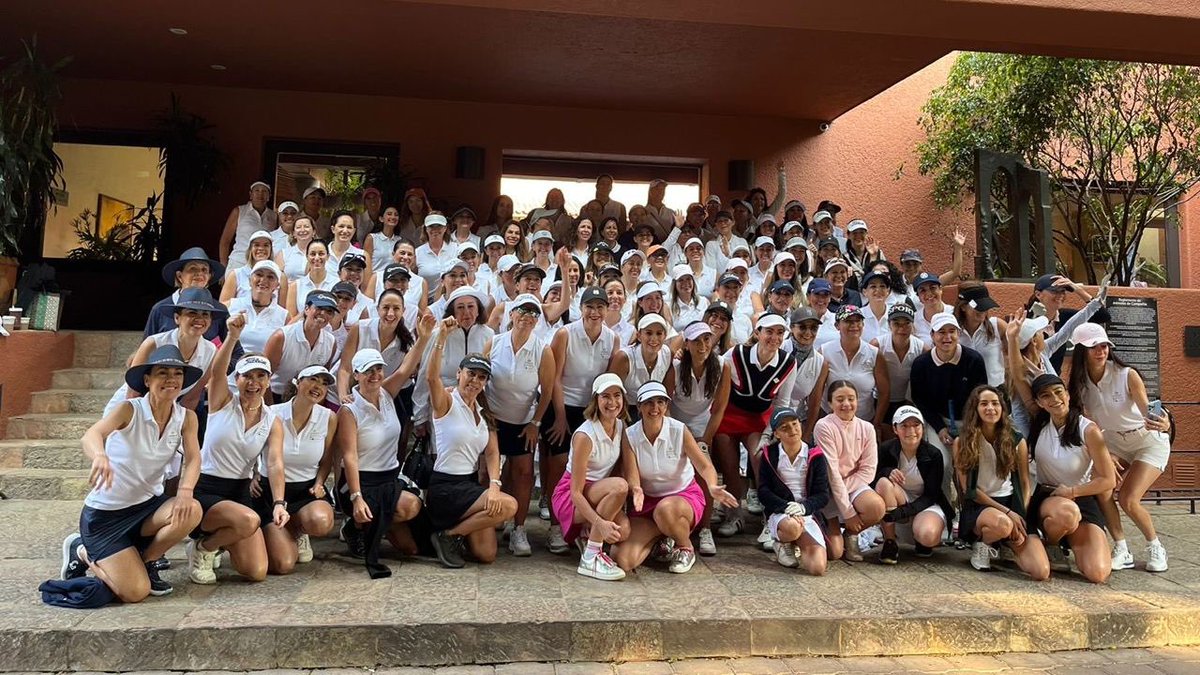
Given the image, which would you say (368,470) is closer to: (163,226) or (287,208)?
(287,208)

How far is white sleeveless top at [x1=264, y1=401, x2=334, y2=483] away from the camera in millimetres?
4820

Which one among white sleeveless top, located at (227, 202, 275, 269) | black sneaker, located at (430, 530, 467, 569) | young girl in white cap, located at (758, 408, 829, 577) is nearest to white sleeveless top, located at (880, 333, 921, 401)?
young girl in white cap, located at (758, 408, 829, 577)

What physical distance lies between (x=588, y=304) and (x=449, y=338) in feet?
3.72

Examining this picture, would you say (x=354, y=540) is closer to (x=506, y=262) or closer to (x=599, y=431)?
(x=599, y=431)

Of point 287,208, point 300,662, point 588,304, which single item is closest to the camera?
point 300,662

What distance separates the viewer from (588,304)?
217 inches

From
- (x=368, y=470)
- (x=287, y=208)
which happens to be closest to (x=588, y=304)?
(x=368, y=470)

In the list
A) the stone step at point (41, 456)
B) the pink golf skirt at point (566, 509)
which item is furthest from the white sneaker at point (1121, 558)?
the stone step at point (41, 456)

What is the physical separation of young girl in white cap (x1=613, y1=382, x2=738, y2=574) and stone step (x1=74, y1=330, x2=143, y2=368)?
583 cm

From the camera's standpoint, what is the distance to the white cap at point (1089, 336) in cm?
551

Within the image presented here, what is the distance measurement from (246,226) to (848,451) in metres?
7.10

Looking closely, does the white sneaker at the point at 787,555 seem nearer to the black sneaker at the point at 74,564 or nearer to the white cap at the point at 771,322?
the white cap at the point at 771,322

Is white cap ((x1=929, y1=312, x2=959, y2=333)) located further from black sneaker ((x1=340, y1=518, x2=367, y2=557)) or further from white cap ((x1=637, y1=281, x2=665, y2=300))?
black sneaker ((x1=340, y1=518, x2=367, y2=557))

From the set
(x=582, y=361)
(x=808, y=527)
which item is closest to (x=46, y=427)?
(x=582, y=361)
